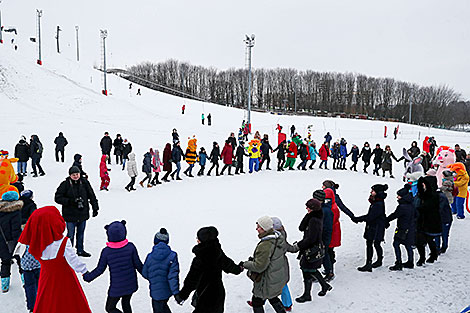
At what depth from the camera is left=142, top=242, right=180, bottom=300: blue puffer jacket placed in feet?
12.7

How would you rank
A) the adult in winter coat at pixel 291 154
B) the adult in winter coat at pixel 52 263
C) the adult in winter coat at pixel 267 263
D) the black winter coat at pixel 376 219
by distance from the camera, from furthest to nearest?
the adult in winter coat at pixel 291 154 → the black winter coat at pixel 376 219 → the adult in winter coat at pixel 267 263 → the adult in winter coat at pixel 52 263

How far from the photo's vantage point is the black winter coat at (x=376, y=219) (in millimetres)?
5672

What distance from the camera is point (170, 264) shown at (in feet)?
12.8

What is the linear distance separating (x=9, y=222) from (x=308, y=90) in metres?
80.6

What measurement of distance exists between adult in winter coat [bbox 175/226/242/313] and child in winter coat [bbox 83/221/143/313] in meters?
0.71

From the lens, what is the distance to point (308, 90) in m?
80.9

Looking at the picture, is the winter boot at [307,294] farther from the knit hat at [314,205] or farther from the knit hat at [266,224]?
the knit hat at [266,224]

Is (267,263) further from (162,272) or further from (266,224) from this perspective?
(162,272)

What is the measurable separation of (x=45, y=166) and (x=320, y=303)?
14.8 meters

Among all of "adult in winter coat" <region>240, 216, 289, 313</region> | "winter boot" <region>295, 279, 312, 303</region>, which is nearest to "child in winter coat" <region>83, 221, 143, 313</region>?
"adult in winter coat" <region>240, 216, 289, 313</region>

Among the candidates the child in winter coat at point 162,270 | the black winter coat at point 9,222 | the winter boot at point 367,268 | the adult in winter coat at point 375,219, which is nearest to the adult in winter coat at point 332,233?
the adult in winter coat at point 375,219

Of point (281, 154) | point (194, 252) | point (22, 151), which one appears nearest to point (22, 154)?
point (22, 151)

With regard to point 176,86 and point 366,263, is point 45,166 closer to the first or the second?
point 366,263

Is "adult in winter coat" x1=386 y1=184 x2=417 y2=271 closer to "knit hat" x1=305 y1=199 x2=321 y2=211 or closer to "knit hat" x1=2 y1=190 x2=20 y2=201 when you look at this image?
"knit hat" x1=305 y1=199 x2=321 y2=211
